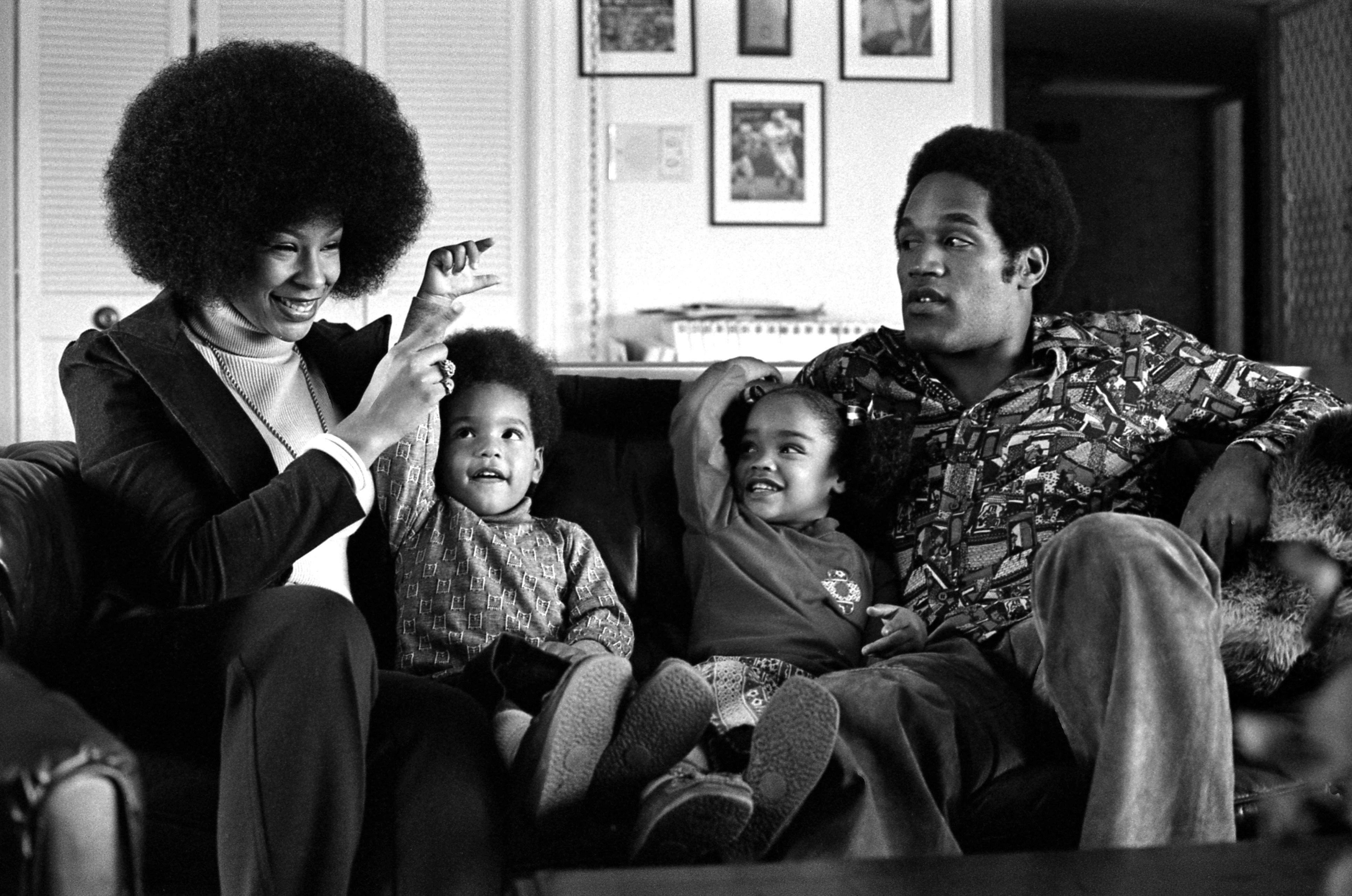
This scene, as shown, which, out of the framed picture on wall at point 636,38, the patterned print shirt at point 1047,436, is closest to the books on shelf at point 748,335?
the framed picture on wall at point 636,38

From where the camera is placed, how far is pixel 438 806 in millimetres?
1382

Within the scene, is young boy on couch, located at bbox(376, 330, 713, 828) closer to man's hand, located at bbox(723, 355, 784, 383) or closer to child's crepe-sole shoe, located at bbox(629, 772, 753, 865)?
child's crepe-sole shoe, located at bbox(629, 772, 753, 865)

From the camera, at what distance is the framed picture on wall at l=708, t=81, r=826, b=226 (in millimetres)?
5289

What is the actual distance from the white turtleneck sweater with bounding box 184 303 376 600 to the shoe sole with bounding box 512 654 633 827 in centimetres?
41

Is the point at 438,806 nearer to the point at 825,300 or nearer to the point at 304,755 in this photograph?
the point at 304,755

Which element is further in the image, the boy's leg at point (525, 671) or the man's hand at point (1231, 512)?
the man's hand at point (1231, 512)

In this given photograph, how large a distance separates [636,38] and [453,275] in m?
3.73

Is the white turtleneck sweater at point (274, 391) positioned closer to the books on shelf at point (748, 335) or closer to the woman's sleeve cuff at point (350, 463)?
the woman's sleeve cuff at point (350, 463)

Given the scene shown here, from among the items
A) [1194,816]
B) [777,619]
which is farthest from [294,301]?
[1194,816]

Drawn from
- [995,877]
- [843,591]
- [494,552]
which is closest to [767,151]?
[843,591]

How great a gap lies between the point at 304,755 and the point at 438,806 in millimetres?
162

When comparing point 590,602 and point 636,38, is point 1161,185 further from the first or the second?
point 590,602

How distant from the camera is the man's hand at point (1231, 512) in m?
1.68

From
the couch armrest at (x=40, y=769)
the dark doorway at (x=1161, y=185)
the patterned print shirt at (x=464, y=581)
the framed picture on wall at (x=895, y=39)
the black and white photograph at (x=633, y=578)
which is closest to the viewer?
the couch armrest at (x=40, y=769)
